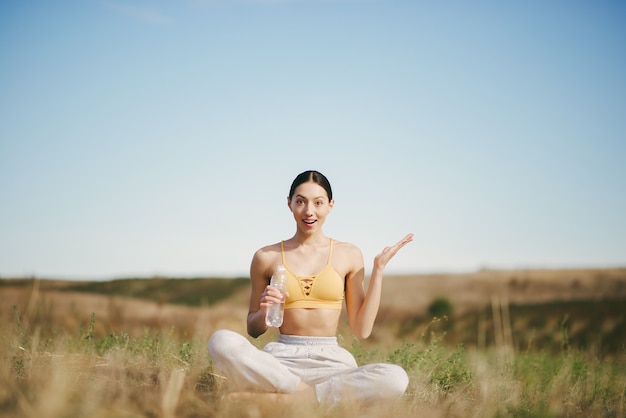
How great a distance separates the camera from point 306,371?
200 inches

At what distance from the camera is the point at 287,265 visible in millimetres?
5355

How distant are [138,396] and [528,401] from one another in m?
3.58

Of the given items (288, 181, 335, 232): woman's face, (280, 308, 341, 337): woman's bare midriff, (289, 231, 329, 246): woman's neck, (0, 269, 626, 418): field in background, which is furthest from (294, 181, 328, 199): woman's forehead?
(0, 269, 626, 418): field in background

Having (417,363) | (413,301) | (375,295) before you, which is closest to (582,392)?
(417,363)

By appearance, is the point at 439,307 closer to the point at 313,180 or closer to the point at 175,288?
the point at 175,288

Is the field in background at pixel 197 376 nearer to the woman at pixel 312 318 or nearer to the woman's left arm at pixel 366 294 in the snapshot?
the woman at pixel 312 318

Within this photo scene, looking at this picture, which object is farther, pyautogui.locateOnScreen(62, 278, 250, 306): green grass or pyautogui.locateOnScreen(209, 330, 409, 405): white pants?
pyautogui.locateOnScreen(62, 278, 250, 306): green grass

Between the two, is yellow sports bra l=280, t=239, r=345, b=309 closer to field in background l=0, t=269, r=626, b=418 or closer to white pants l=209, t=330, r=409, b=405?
white pants l=209, t=330, r=409, b=405

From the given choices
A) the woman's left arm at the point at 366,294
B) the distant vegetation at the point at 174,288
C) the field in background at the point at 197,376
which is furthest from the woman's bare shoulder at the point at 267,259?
the distant vegetation at the point at 174,288

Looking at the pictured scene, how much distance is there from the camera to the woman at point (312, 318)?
4879 mm

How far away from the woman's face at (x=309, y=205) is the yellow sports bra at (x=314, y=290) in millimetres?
432

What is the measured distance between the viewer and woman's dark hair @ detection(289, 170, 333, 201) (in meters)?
5.45

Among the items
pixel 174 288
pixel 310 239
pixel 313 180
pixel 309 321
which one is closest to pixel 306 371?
pixel 309 321

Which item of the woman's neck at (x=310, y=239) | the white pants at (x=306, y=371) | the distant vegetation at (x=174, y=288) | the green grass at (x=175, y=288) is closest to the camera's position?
the white pants at (x=306, y=371)
